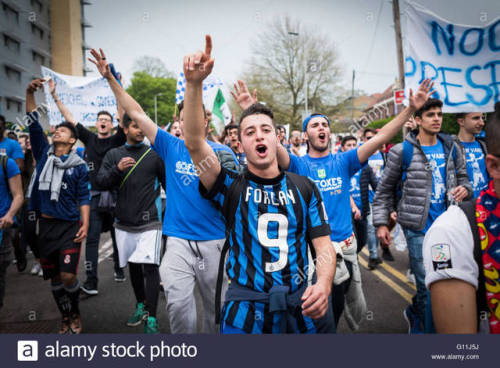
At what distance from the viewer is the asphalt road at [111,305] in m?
3.83

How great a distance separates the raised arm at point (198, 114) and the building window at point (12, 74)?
42.7 metres

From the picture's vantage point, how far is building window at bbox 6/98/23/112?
117 feet

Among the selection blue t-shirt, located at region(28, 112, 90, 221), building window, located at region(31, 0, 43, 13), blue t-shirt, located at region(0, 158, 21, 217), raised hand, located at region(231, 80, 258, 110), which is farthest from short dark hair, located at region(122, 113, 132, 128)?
building window, located at region(31, 0, 43, 13)

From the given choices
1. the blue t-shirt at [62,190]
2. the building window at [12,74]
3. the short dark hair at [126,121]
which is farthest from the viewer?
the building window at [12,74]

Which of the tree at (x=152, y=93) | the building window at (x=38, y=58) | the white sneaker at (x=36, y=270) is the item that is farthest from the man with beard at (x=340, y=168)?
the tree at (x=152, y=93)

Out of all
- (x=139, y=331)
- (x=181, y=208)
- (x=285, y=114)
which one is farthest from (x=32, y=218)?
(x=285, y=114)

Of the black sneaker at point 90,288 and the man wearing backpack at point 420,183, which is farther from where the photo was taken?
the black sneaker at point 90,288

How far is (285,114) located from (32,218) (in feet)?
80.6

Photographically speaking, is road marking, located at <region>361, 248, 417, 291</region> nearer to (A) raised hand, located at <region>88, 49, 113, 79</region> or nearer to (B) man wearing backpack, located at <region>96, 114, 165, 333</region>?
(B) man wearing backpack, located at <region>96, 114, 165, 333</region>

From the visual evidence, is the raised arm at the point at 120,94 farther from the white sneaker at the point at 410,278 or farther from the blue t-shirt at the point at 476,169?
the white sneaker at the point at 410,278

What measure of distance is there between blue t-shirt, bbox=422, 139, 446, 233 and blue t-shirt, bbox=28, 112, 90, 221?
12.4ft

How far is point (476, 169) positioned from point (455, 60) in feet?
4.19

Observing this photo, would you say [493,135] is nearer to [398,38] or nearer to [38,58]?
[398,38]

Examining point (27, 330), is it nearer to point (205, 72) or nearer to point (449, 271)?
point (205, 72)
